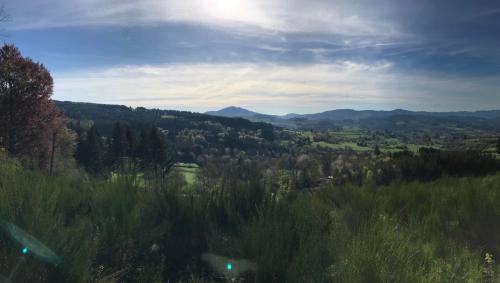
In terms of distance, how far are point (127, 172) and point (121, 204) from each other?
1.29 m

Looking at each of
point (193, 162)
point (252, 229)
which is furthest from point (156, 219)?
point (193, 162)

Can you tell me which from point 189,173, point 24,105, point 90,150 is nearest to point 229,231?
point 24,105

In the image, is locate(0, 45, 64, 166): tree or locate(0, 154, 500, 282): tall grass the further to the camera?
locate(0, 45, 64, 166): tree

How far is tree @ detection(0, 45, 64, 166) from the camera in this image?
20.3m

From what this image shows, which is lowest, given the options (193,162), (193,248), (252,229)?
(193,162)

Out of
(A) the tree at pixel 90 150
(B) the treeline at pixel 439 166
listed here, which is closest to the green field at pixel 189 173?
(A) the tree at pixel 90 150

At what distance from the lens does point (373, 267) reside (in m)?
2.98

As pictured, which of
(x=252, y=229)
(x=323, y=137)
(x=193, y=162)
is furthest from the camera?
(x=323, y=137)

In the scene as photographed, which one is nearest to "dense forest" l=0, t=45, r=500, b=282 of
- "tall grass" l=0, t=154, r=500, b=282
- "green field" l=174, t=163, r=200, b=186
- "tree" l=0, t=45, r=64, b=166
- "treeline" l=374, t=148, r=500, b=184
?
"tall grass" l=0, t=154, r=500, b=282

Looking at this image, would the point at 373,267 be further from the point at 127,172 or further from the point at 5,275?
the point at 127,172

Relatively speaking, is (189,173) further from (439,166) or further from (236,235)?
(236,235)

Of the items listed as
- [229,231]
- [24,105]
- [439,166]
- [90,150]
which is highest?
[24,105]

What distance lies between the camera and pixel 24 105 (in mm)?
20625

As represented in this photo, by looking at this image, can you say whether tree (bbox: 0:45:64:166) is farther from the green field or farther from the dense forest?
the dense forest
